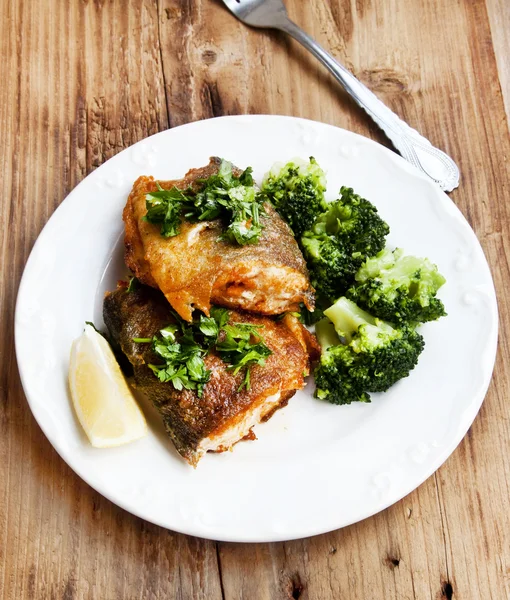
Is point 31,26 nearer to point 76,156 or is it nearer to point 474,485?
point 76,156

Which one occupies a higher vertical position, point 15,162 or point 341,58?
point 341,58

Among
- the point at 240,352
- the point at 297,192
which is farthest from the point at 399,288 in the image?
the point at 240,352

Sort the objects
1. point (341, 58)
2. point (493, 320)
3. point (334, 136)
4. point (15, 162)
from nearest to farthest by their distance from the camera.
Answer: point (493, 320) < point (334, 136) < point (15, 162) < point (341, 58)

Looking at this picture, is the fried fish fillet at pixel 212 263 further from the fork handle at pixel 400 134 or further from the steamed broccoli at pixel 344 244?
the fork handle at pixel 400 134

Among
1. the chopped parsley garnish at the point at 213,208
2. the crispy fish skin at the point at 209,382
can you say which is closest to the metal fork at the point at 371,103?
the chopped parsley garnish at the point at 213,208

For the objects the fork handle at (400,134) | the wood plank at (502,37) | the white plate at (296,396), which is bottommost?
the white plate at (296,396)

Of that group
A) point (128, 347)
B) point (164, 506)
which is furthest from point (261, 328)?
point (164, 506)

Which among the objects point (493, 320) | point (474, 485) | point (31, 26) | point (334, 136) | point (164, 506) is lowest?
point (474, 485)

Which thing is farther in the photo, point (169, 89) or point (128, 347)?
point (169, 89)
